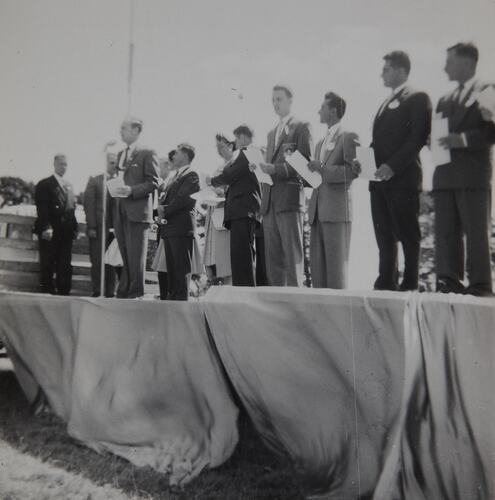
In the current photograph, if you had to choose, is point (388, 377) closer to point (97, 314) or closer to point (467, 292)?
point (467, 292)

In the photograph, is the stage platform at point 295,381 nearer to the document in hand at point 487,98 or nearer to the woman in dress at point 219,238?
the document in hand at point 487,98

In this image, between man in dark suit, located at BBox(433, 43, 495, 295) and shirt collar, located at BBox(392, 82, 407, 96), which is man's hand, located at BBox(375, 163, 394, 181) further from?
shirt collar, located at BBox(392, 82, 407, 96)

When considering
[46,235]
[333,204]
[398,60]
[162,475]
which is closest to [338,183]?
[333,204]

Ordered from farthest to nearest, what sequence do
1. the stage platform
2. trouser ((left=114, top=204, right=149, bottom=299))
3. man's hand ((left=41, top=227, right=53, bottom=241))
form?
man's hand ((left=41, top=227, right=53, bottom=241)), trouser ((left=114, top=204, right=149, bottom=299)), the stage platform

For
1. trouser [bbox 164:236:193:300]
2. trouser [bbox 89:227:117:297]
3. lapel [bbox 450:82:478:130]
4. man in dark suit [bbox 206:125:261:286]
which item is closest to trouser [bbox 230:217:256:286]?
man in dark suit [bbox 206:125:261:286]

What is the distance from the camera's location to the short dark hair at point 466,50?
2.55m

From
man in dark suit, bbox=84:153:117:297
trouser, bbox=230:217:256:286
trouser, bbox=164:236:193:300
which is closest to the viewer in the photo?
trouser, bbox=230:217:256:286

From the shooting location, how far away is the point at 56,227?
17.7ft

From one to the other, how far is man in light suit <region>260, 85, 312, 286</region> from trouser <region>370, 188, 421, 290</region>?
628mm

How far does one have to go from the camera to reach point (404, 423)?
246 cm

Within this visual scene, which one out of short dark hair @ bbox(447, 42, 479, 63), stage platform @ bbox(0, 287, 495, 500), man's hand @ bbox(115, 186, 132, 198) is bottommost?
stage platform @ bbox(0, 287, 495, 500)

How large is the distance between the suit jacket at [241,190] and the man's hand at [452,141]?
159 cm

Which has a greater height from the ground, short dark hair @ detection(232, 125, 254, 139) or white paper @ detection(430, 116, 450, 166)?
short dark hair @ detection(232, 125, 254, 139)

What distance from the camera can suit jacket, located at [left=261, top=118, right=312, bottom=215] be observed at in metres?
3.68
